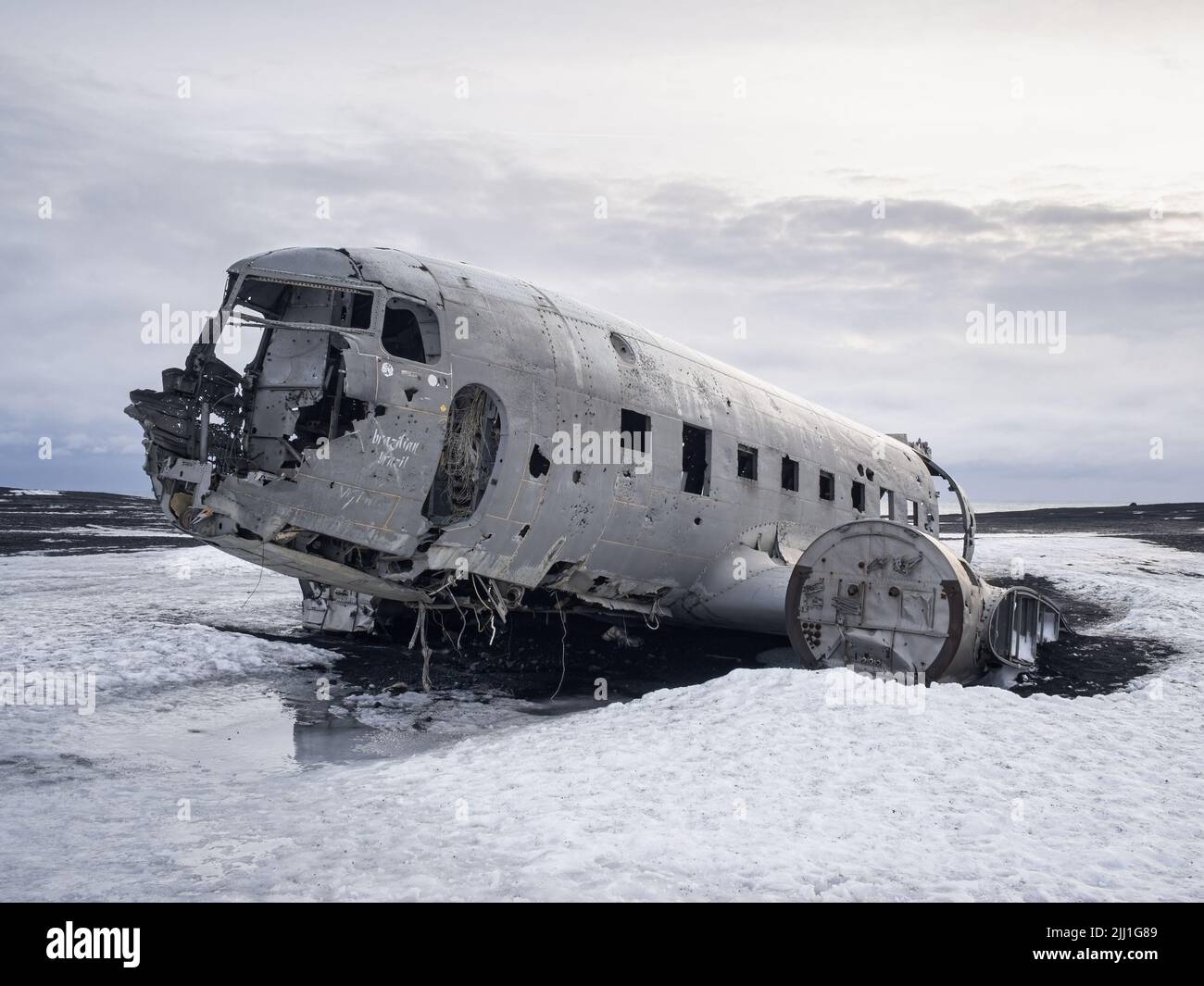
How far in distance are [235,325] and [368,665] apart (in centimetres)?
714

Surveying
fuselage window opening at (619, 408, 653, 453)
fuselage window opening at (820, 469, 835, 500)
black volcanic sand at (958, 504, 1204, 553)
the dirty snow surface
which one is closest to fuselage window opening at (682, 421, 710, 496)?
fuselage window opening at (619, 408, 653, 453)

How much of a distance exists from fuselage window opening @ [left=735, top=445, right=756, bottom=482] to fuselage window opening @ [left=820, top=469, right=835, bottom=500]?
2.33m

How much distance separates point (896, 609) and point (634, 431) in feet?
14.1

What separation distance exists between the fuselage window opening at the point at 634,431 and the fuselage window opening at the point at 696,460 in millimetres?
1048

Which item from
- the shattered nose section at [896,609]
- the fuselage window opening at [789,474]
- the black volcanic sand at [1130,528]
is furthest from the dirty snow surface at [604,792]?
the black volcanic sand at [1130,528]

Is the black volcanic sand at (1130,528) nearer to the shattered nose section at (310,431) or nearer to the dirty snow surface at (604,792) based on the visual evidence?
the dirty snow surface at (604,792)

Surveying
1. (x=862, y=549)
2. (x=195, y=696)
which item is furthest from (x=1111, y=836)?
(x=195, y=696)

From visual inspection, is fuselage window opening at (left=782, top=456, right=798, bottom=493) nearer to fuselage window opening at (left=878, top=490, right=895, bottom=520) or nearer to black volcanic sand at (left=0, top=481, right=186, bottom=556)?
fuselage window opening at (left=878, top=490, right=895, bottom=520)

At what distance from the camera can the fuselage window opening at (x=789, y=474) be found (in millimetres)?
16562

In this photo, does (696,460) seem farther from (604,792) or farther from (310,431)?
(604,792)

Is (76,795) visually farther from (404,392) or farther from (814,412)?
(814,412)

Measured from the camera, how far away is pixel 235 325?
419 inches

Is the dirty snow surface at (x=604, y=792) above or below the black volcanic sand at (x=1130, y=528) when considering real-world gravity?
below

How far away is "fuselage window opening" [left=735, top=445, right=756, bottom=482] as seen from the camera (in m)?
15.6
